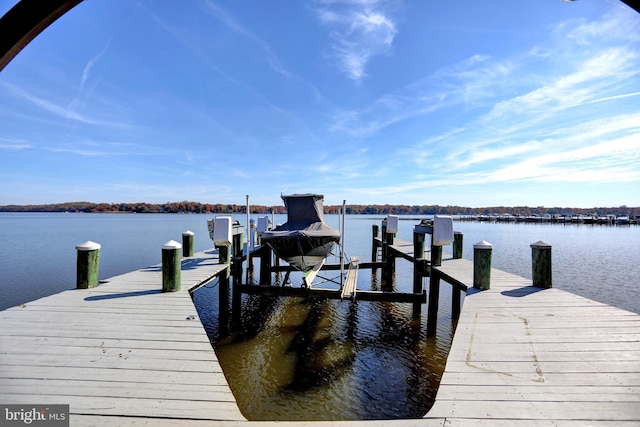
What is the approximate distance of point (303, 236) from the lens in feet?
31.6

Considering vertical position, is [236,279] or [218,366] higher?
[218,366]

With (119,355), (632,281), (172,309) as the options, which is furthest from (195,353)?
(632,281)

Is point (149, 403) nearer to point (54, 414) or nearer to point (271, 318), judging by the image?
point (54, 414)

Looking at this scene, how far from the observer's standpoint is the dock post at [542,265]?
7234 millimetres

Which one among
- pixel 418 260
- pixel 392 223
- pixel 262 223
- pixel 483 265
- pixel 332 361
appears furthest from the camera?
pixel 262 223

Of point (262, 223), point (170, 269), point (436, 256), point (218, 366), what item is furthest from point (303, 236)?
point (262, 223)

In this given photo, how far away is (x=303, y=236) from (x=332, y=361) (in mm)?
3754

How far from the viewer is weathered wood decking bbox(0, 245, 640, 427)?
2883 millimetres

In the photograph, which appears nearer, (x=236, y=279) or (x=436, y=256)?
(x=436, y=256)

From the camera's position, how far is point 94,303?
6047mm

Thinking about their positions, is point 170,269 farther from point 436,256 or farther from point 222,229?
point 436,256

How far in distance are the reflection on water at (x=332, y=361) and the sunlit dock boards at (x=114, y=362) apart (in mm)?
2608

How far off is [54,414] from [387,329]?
9339 millimetres

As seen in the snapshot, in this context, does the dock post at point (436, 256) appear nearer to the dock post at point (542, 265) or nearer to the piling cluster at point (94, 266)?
the dock post at point (542, 265)
